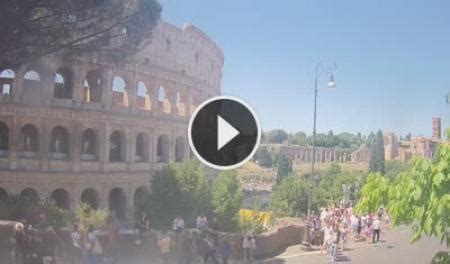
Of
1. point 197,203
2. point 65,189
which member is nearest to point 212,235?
point 197,203

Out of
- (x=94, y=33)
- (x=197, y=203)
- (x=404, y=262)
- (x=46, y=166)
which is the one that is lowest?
(x=404, y=262)

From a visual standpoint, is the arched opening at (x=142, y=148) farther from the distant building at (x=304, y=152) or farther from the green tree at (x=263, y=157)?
the distant building at (x=304, y=152)

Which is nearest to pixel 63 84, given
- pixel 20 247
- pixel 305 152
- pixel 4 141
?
pixel 4 141

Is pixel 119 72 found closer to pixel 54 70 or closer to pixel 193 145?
pixel 54 70

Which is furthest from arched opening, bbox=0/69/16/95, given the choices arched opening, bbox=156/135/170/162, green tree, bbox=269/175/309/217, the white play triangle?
green tree, bbox=269/175/309/217

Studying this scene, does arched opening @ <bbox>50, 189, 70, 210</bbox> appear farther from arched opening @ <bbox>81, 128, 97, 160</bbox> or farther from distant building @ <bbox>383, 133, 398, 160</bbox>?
distant building @ <bbox>383, 133, 398, 160</bbox>

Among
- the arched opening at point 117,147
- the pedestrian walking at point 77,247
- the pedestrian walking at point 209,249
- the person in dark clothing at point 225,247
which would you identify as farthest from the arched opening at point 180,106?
the pedestrian walking at point 77,247
